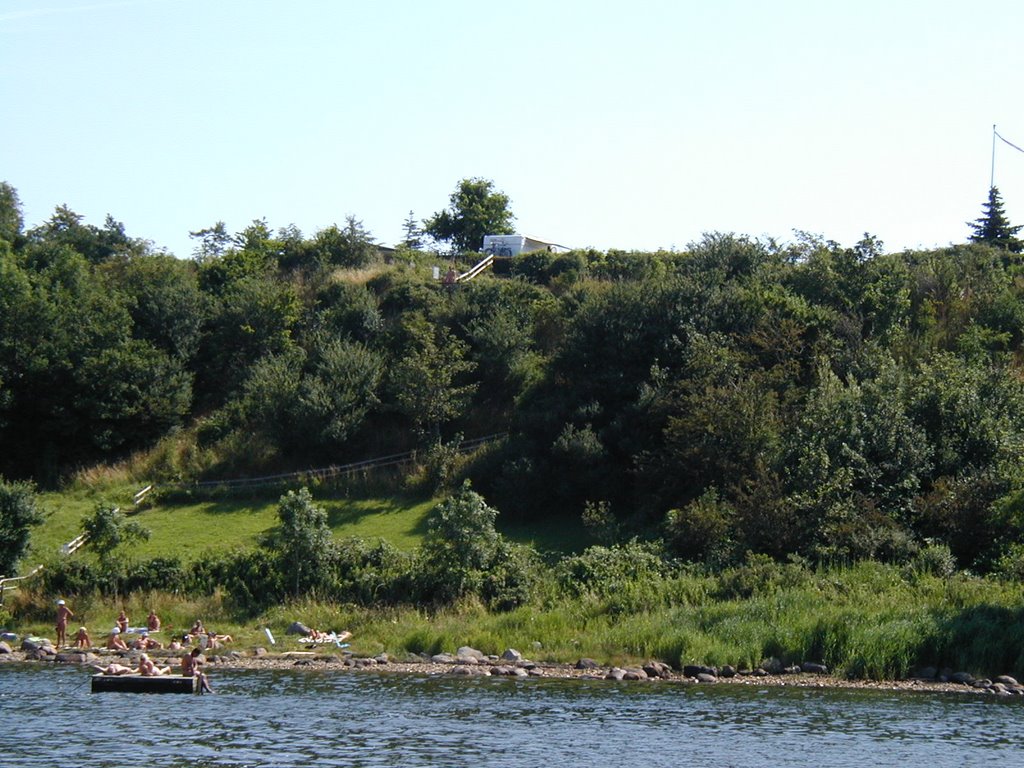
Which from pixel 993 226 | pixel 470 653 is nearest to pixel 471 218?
pixel 993 226

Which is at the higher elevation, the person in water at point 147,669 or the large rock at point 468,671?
the person in water at point 147,669

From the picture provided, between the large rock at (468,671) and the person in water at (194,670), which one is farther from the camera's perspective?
the large rock at (468,671)

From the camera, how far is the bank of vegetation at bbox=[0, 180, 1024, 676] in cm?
3966

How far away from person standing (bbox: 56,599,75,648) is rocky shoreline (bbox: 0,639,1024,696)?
534 mm

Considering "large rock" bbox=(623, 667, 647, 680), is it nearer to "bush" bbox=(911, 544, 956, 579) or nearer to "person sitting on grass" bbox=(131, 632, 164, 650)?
"bush" bbox=(911, 544, 956, 579)

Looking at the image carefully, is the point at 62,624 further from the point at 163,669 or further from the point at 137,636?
the point at 163,669

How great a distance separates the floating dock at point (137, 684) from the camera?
34.0 meters

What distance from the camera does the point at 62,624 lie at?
137 feet

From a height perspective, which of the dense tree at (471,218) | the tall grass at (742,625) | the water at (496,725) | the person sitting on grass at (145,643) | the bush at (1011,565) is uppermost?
the dense tree at (471,218)

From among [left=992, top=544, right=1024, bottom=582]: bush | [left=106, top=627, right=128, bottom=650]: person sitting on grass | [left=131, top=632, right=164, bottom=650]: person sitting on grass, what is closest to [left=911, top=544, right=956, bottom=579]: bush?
[left=992, top=544, right=1024, bottom=582]: bush

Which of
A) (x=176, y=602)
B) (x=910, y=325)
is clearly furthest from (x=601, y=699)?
(x=910, y=325)

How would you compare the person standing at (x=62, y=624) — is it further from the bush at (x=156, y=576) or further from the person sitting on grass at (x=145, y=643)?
the bush at (x=156, y=576)

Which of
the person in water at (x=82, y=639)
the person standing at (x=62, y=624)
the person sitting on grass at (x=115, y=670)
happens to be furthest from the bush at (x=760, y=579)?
the person standing at (x=62, y=624)

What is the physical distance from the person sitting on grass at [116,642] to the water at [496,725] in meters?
4.54
